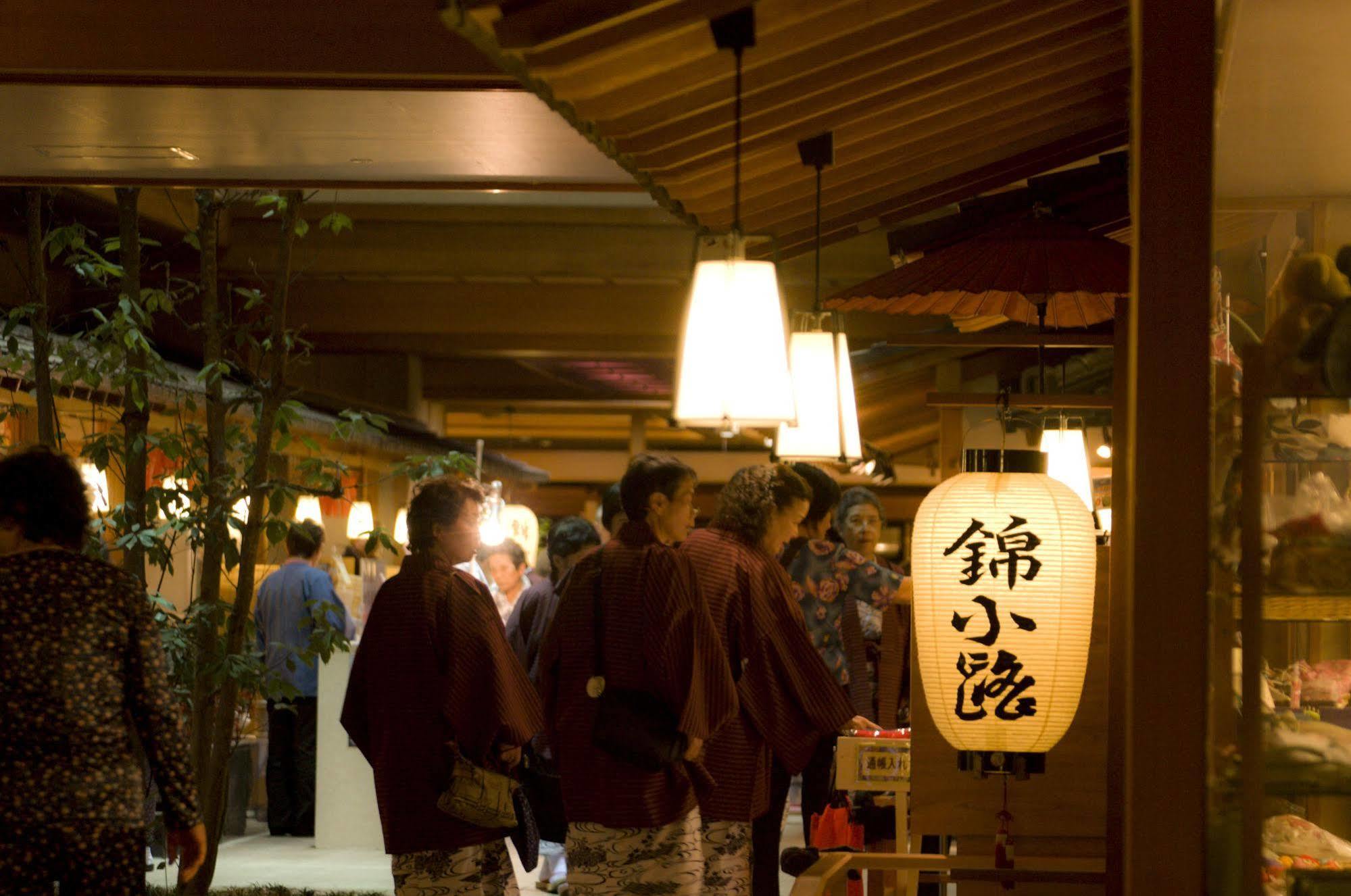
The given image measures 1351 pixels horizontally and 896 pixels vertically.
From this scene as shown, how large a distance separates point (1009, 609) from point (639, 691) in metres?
1.39

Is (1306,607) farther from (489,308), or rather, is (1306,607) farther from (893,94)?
(489,308)

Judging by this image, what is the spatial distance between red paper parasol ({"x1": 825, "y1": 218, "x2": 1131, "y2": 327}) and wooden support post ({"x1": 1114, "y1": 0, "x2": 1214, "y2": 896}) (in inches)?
71.9

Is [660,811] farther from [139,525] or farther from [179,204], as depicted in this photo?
[179,204]

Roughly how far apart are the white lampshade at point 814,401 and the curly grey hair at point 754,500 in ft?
1.46

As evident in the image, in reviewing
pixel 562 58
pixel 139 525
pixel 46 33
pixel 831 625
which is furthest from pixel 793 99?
pixel 139 525

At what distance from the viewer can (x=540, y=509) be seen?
24750 millimetres

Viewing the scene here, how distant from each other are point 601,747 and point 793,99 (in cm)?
222

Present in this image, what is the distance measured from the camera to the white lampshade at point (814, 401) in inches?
201

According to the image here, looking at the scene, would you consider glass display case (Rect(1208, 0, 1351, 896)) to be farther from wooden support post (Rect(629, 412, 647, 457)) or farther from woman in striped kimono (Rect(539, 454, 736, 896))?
wooden support post (Rect(629, 412, 647, 457))

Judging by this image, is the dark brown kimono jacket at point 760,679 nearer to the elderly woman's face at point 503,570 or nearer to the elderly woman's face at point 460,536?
the elderly woman's face at point 460,536

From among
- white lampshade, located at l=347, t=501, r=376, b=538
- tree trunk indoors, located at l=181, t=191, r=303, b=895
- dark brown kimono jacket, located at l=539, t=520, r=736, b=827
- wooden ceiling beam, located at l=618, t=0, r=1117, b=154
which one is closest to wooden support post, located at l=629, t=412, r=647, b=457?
white lampshade, located at l=347, t=501, r=376, b=538

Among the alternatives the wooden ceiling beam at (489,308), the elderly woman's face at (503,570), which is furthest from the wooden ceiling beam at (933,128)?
the wooden ceiling beam at (489,308)

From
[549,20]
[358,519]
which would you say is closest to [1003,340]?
[549,20]

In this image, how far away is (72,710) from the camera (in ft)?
12.2
